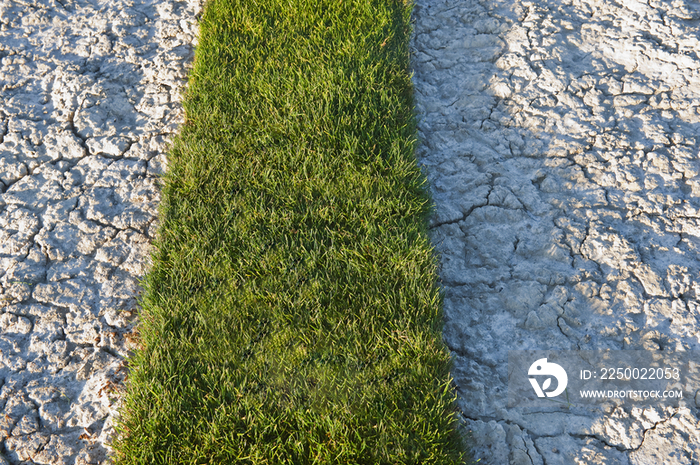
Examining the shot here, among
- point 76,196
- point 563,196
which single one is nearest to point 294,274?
point 76,196

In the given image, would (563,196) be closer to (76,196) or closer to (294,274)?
(294,274)

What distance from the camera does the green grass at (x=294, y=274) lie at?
2010mm

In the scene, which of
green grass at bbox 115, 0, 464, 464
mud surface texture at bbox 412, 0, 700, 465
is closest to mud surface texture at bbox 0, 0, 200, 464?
green grass at bbox 115, 0, 464, 464

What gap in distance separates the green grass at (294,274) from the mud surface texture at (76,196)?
0.64 feet

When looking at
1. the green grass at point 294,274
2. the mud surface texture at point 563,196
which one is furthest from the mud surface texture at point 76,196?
the mud surface texture at point 563,196

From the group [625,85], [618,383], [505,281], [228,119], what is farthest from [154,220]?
[625,85]

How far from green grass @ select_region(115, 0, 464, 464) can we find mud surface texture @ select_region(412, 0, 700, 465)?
0.24 metres

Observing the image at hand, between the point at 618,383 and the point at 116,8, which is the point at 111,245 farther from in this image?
the point at 618,383

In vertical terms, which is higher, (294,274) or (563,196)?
(563,196)

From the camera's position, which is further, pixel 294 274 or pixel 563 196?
pixel 563 196

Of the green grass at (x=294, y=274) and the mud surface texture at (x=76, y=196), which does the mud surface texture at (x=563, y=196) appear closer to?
the green grass at (x=294, y=274)

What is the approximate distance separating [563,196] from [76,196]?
271cm

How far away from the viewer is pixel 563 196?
9.33ft

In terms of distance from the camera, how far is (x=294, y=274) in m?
2.44
